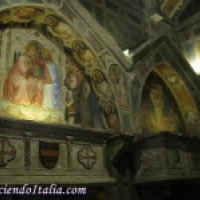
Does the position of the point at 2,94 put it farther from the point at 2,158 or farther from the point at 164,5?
the point at 164,5

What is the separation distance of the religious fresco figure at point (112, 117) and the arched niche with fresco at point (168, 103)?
191 cm

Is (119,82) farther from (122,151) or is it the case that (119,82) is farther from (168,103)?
(168,103)

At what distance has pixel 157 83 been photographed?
33.5 ft

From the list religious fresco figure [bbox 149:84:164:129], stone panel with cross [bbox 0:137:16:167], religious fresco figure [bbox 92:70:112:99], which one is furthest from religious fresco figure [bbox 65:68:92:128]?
religious fresco figure [bbox 149:84:164:129]

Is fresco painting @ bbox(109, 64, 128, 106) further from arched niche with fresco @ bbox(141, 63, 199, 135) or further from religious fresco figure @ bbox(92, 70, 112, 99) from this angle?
arched niche with fresco @ bbox(141, 63, 199, 135)

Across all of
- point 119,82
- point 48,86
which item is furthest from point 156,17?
point 48,86

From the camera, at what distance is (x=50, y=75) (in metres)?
7.68

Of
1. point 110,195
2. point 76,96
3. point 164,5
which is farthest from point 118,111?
point 164,5

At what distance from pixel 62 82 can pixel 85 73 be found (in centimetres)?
78

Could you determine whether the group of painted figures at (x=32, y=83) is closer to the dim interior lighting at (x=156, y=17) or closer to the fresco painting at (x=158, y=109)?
the fresco painting at (x=158, y=109)

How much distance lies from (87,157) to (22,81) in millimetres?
2343

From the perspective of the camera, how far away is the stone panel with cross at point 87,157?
6.96 meters

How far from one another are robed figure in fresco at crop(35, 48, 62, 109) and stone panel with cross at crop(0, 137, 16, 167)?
148cm

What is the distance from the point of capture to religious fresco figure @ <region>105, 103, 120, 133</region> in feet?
25.2
